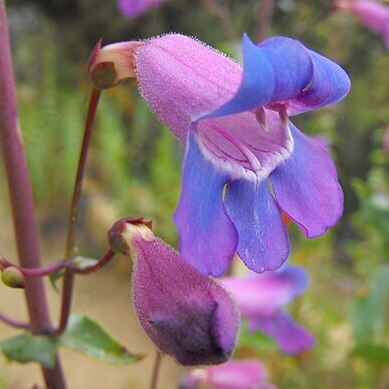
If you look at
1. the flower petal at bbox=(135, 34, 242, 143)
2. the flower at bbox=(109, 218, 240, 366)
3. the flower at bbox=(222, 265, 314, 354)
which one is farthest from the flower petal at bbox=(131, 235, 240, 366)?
the flower at bbox=(222, 265, 314, 354)

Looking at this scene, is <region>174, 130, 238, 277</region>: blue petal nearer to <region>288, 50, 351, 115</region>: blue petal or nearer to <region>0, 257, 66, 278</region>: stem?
<region>288, 50, 351, 115</region>: blue petal

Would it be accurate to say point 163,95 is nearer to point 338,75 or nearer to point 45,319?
point 338,75

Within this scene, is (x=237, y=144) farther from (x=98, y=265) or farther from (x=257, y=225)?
(x=98, y=265)

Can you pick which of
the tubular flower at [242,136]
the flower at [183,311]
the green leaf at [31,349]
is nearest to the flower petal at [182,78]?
the tubular flower at [242,136]

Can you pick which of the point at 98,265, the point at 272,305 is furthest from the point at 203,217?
the point at 272,305

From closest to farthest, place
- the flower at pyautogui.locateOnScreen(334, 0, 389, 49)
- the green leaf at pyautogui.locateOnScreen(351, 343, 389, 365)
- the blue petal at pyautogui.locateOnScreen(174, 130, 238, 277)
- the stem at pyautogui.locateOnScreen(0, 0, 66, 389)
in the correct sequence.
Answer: the blue petal at pyautogui.locateOnScreen(174, 130, 238, 277) → the stem at pyautogui.locateOnScreen(0, 0, 66, 389) → the green leaf at pyautogui.locateOnScreen(351, 343, 389, 365) → the flower at pyautogui.locateOnScreen(334, 0, 389, 49)

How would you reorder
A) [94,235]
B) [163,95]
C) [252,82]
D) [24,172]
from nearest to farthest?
[252,82] < [163,95] < [24,172] < [94,235]

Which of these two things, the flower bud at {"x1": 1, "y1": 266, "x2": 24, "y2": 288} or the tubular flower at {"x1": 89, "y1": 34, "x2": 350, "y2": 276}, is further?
the flower bud at {"x1": 1, "y1": 266, "x2": 24, "y2": 288}

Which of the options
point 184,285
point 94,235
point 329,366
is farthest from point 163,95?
point 94,235

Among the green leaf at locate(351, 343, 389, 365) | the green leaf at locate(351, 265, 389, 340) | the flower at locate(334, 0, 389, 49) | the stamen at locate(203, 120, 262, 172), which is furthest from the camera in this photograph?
the green leaf at locate(351, 265, 389, 340)
